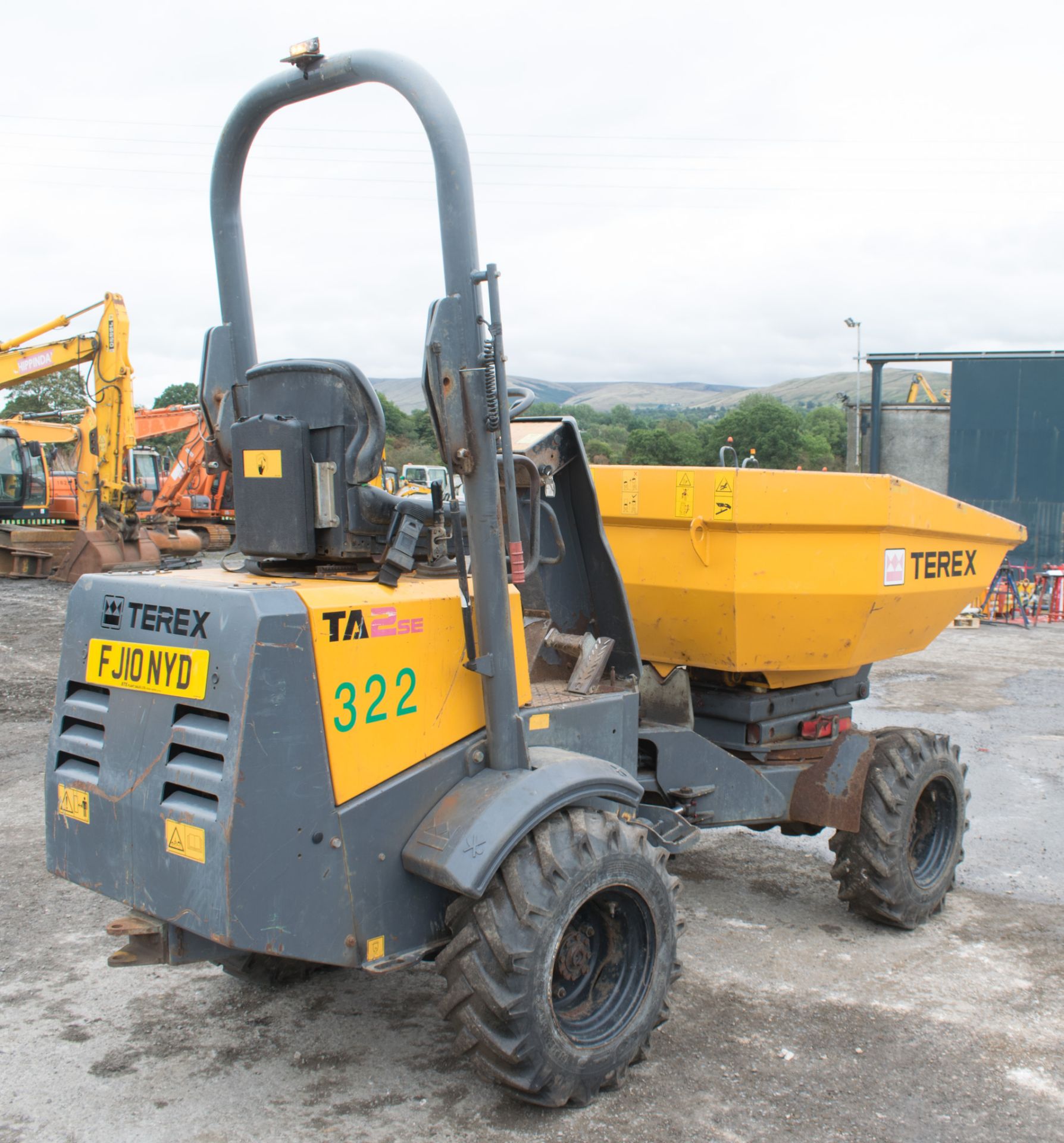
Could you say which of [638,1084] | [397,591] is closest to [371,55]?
[397,591]

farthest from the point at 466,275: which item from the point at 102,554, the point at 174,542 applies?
the point at 174,542

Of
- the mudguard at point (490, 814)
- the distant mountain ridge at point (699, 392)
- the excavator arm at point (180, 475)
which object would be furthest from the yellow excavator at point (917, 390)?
the distant mountain ridge at point (699, 392)

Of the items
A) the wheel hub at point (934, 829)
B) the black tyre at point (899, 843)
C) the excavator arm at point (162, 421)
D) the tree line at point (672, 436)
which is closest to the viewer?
the black tyre at point (899, 843)

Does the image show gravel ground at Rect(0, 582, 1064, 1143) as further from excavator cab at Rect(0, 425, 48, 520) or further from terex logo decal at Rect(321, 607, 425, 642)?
excavator cab at Rect(0, 425, 48, 520)

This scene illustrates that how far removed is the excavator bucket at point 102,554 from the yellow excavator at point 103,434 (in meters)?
0.01

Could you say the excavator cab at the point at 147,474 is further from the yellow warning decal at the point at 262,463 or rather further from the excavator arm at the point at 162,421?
the yellow warning decal at the point at 262,463

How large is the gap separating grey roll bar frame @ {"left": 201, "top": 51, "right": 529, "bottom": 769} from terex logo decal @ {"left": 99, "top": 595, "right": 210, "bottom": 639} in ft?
2.61

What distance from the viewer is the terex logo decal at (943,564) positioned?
15.7 feet

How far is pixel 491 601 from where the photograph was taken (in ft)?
10.7

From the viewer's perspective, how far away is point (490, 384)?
3129 mm

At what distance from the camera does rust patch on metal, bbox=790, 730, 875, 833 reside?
470cm

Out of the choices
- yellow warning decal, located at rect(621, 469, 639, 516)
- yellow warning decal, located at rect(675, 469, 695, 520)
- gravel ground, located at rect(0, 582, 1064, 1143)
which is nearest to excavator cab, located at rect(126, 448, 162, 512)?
gravel ground, located at rect(0, 582, 1064, 1143)

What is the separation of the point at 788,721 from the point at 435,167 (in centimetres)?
301

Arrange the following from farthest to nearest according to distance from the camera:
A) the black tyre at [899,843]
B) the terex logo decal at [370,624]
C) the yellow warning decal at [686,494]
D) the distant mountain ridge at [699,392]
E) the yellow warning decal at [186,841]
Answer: the distant mountain ridge at [699,392] < the black tyre at [899,843] < the yellow warning decal at [686,494] < the terex logo decal at [370,624] < the yellow warning decal at [186,841]
